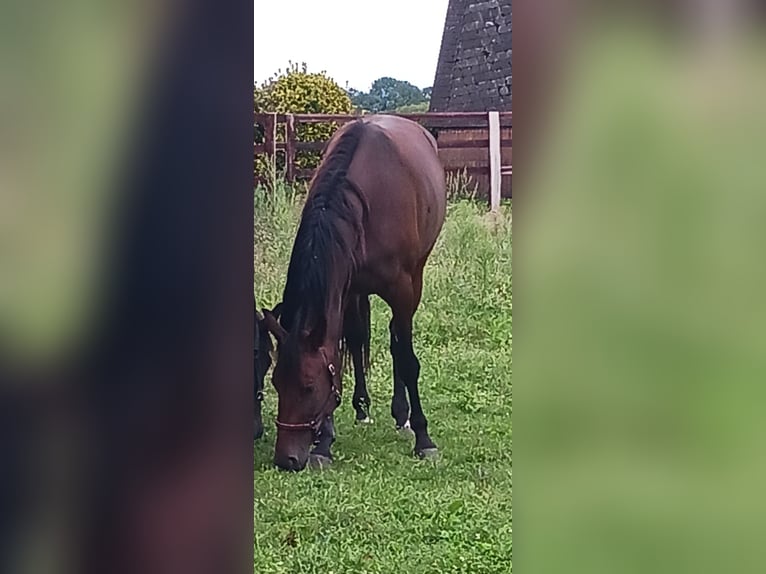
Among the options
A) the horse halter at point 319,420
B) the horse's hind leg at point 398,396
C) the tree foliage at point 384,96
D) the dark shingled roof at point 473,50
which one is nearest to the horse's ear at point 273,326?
the horse halter at point 319,420

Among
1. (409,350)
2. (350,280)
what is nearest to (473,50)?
(350,280)

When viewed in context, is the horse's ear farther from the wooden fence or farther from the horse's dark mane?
the wooden fence

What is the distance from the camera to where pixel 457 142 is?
222 cm

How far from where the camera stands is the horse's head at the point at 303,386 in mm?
2250

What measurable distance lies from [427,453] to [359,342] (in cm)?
33

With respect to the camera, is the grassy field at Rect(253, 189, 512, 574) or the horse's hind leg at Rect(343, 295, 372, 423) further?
the horse's hind leg at Rect(343, 295, 372, 423)

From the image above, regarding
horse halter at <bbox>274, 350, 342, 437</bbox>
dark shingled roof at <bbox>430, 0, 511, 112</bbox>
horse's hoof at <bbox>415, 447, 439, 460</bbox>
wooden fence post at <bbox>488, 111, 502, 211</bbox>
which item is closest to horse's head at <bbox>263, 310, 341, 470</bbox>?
horse halter at <bbox>274, 350, 342, 437</bbox>

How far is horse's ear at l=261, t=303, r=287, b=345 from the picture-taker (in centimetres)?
221

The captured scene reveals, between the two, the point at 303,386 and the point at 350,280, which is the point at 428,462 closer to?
the point at 303,386

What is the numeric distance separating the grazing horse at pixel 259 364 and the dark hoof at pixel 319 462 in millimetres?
145

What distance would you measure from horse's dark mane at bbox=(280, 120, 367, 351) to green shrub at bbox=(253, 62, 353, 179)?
0.05m
